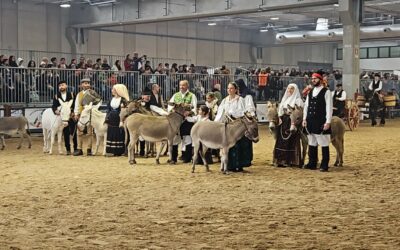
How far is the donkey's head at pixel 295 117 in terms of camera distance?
39.7 feet

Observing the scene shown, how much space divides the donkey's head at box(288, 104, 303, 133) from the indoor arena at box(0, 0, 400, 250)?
0.03 m

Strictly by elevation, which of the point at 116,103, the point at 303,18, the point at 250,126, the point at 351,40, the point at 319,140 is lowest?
the point at 319,140

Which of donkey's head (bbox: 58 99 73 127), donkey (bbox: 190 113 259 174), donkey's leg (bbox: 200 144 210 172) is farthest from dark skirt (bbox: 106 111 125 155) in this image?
donkey (bbox: 190 113 259 174)

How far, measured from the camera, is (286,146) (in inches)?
492

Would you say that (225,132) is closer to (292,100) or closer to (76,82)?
(292,100)

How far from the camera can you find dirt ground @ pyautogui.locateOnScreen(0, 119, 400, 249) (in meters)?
6.49

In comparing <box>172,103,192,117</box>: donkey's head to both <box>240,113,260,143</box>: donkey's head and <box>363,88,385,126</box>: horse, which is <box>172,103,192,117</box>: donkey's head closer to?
<box>240,113,260,143</box>: donkey's head

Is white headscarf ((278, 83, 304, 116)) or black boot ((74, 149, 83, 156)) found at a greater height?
white headscarf ((278, 83, 304, 116))

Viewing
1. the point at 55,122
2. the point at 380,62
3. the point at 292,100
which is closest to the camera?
the point at 292,100

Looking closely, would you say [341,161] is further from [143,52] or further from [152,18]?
[143,52]

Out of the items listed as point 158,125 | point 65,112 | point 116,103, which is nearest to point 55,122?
point 65,112

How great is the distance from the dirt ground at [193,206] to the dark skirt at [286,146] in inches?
15.4

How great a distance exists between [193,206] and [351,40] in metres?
16.9

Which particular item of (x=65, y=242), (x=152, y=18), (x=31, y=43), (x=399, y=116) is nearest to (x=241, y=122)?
(x=65, y=242)
